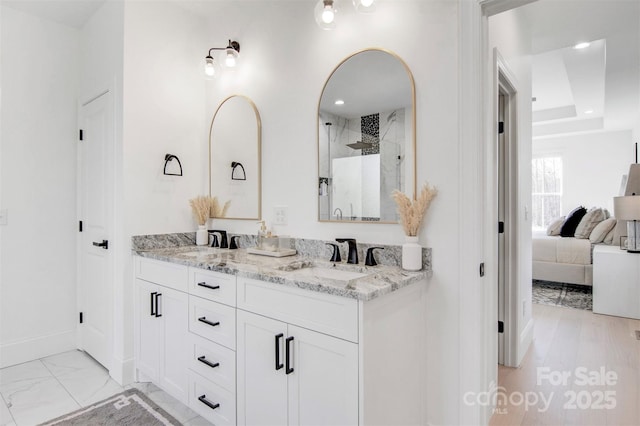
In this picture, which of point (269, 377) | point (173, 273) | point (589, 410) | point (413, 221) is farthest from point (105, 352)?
point (589, 410)

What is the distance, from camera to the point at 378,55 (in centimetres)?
190

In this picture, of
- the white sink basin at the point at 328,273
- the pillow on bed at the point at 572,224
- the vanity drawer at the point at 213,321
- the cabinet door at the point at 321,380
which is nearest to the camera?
the cabinet door at the point at 321,380

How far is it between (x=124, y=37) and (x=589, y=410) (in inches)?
149

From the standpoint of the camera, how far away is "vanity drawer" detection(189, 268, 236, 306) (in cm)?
176

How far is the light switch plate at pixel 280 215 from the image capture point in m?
2.35

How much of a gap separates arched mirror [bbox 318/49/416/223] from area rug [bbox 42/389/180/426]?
1.47 metres

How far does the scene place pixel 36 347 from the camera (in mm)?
2752

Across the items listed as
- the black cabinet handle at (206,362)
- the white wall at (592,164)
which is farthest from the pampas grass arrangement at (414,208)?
the white wall at (592,164)

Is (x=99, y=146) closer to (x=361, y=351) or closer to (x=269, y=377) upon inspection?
(x=269, y=377)

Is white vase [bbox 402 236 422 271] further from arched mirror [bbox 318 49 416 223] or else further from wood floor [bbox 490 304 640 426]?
wood floor [bbox 490 304 640 426]

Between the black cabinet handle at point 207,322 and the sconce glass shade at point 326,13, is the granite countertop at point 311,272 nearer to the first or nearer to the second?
the black cabinet handle at point 207,322

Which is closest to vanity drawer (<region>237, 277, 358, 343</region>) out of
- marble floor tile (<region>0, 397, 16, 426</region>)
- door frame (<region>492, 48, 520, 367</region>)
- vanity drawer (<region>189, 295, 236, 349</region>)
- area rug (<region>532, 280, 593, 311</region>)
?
vanity drawer (<region>189, 295, 236, 349</region>)

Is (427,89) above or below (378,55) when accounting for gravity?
below

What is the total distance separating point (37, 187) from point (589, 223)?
632 centimetres
